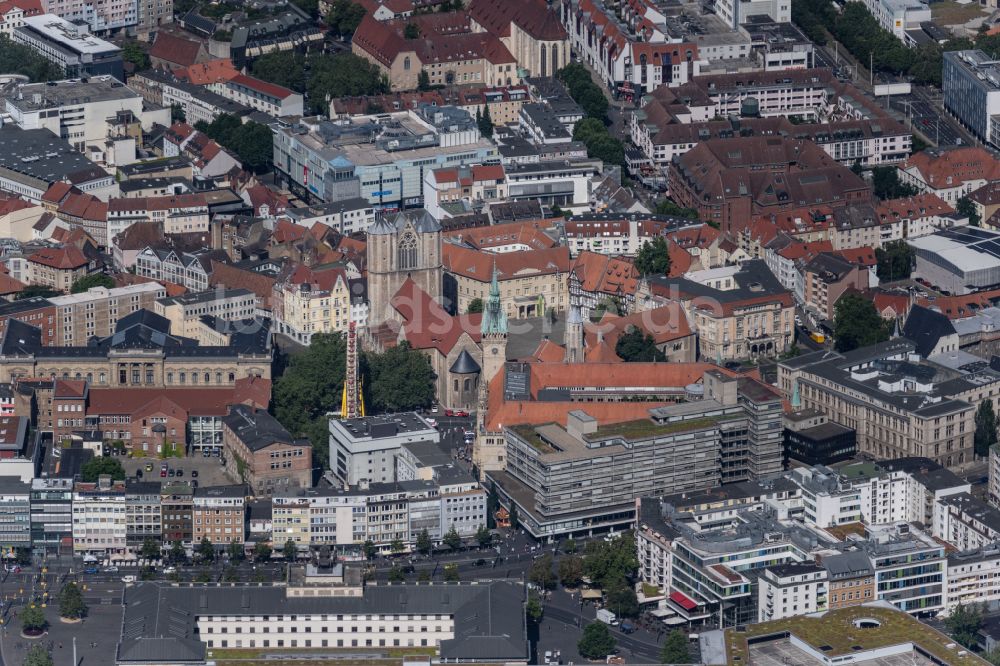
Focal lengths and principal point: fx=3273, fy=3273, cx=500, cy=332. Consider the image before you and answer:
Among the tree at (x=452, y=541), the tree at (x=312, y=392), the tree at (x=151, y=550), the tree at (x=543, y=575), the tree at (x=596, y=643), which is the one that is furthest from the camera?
the tree at (x=312, y=392)

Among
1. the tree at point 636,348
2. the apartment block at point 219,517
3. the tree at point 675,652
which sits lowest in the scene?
the tree at point 675,652

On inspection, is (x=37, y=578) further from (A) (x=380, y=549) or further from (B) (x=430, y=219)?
(B) (x=430, y=219)

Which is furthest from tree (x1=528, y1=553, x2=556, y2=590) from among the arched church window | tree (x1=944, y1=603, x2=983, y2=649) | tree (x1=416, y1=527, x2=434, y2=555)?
the arched church window

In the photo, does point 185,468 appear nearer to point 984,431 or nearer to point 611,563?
point 611,563

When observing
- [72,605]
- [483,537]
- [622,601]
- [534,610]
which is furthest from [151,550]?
[622,601]

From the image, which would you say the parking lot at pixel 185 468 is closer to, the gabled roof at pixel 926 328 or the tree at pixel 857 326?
the tree at pixel 857 326

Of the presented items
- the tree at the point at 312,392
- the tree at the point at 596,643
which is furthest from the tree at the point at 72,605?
the tree at the point at 596,643
